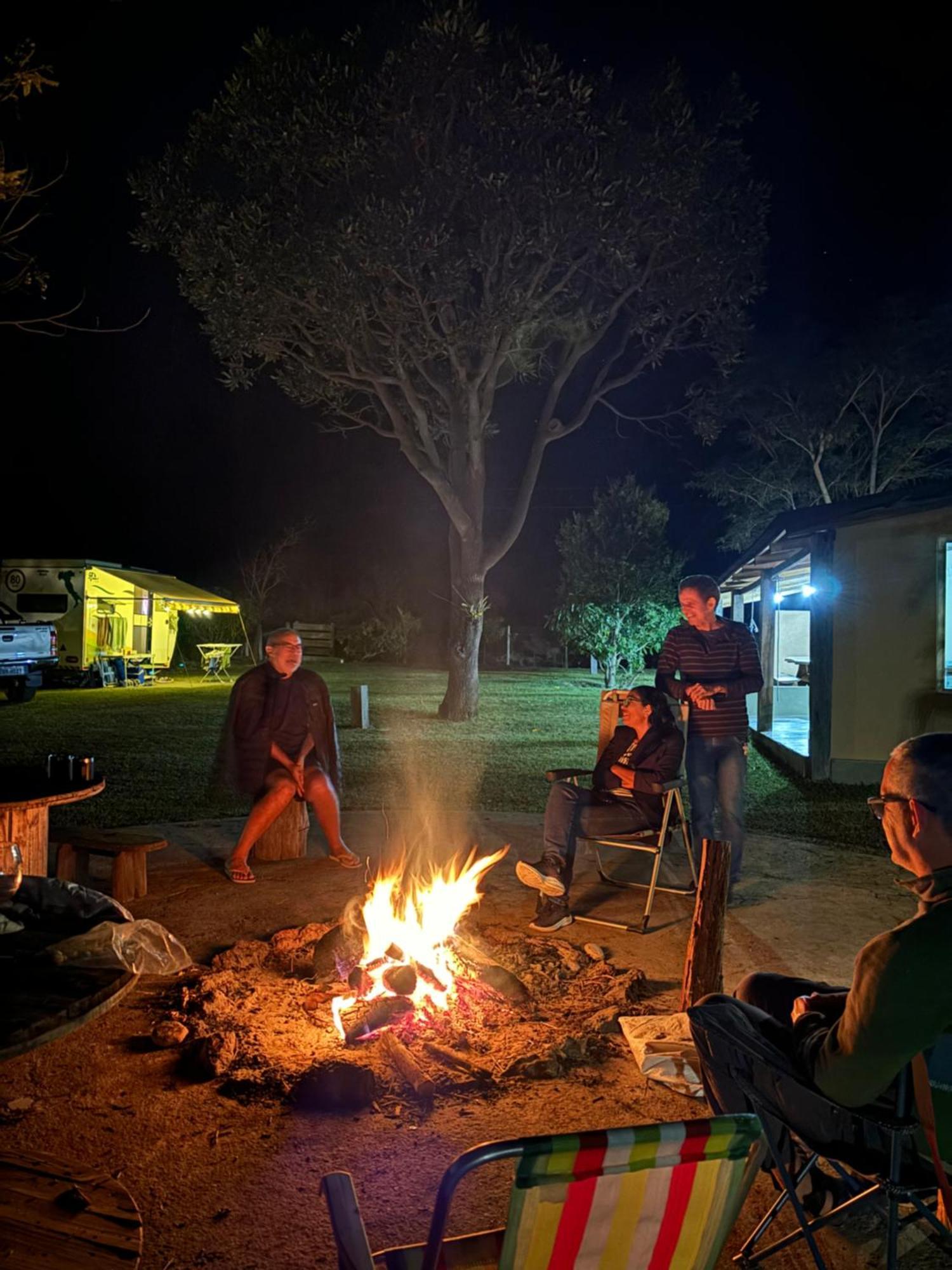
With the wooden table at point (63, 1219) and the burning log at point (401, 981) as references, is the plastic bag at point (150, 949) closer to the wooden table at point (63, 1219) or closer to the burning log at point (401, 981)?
the wooden table at point (63, 1219)

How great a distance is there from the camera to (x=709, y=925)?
12.1ft

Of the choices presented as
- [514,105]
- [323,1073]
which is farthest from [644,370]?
[323,1073]

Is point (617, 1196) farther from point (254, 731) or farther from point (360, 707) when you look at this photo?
point (360, 707)

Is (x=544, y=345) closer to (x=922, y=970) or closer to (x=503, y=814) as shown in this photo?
(x=503, y=814)

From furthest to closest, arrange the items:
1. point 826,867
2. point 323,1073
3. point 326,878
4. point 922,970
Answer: point 826,867, point 326,878, point 323,1073, point 922,970

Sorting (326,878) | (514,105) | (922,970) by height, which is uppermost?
(514,105)

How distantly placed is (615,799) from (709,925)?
1.48 m

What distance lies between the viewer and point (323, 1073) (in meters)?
3.11

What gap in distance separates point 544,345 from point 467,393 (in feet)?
5.96

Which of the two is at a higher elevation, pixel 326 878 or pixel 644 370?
pixel 644 370

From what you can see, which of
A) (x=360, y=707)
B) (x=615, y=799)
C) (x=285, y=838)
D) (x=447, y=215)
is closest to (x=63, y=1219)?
(x=615, y=799)

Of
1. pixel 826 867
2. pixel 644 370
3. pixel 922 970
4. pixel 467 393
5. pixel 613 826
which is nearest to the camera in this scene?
pixel 922 970

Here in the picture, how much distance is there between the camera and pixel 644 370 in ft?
53.9

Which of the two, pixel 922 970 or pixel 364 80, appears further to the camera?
pixel 364 80
